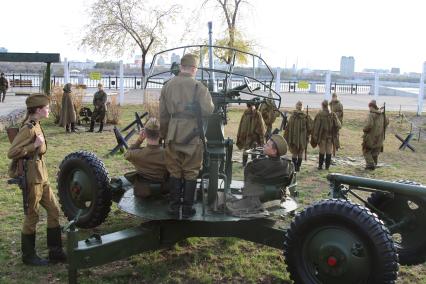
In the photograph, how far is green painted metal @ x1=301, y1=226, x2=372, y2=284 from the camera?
404 cm

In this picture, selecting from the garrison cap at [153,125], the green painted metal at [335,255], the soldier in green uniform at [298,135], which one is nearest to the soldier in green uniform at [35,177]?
the garrison cap at [153,125]

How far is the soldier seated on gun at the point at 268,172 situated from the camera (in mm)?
5288

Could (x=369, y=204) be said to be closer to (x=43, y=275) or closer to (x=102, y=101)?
(x=43, y=275)

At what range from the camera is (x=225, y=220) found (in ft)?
15.8

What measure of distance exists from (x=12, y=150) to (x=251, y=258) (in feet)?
8.98

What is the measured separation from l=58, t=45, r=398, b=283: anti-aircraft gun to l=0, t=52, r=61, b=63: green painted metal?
1.75 meters

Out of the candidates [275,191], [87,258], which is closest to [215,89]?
[275,191]

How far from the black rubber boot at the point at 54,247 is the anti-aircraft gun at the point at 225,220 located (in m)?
0.35

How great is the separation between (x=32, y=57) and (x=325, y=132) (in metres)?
6.72

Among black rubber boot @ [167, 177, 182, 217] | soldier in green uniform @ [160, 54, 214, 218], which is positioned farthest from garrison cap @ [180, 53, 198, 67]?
black rubber boot @ [167, 177, 182, 217]

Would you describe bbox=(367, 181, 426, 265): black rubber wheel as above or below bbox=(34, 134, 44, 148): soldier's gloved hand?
below

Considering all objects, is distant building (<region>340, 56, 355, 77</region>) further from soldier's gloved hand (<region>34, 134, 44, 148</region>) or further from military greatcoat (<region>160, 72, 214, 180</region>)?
soldier's gloved hand (<region>34, 134, 44, 148</region>)

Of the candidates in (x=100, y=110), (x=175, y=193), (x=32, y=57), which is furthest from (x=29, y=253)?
(x=100, y=110)

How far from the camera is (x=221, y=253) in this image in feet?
19.6
